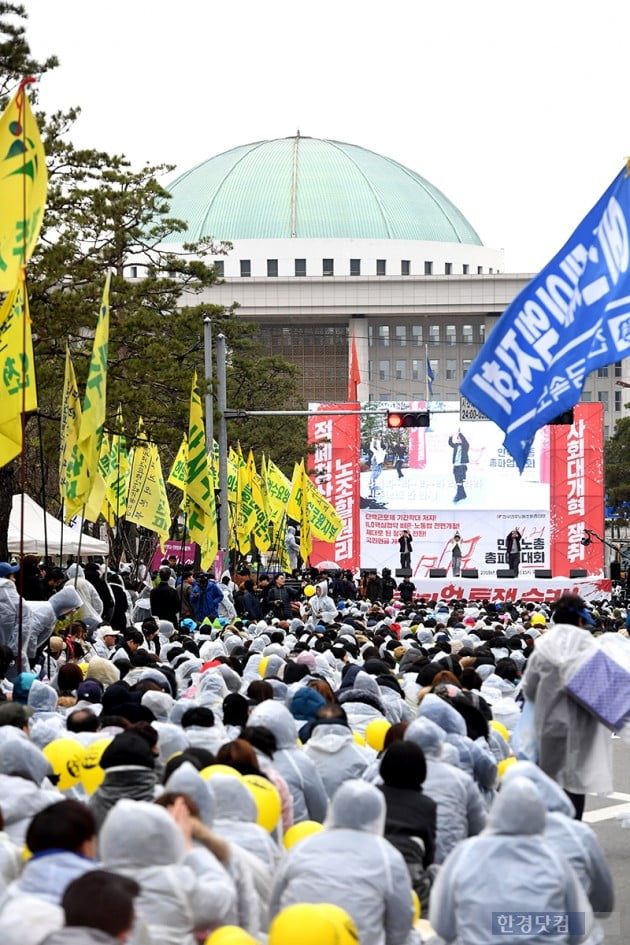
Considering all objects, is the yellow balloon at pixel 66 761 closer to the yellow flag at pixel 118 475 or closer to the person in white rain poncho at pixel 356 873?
the person in white rain poncho at pixel 356 873

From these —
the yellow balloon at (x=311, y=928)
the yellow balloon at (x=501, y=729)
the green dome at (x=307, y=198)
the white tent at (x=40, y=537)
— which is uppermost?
the green dome at (x=307, y=198)

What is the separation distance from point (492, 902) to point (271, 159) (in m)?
111

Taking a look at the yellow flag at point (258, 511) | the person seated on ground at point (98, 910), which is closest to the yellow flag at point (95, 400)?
the person seated on ground at point (98, 910)

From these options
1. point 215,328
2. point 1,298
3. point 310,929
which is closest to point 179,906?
point 310,929

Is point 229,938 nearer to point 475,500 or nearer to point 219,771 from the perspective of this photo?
point 219,771

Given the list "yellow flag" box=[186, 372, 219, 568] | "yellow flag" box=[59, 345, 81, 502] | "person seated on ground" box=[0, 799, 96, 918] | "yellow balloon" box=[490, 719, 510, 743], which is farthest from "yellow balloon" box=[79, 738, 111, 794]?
"yellow flag" box=[186, 372, 219, 568]

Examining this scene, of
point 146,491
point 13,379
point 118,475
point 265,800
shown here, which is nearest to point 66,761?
point 265,800

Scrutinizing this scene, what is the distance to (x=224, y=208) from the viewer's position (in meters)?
109

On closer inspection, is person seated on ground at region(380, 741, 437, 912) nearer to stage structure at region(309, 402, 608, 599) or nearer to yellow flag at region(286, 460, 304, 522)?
yellow flag at region(286, 460, 304, 522)

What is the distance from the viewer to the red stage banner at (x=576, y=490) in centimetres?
5038

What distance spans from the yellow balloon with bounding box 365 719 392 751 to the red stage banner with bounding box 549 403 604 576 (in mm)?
41649

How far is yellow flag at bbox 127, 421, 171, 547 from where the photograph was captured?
23859 mm

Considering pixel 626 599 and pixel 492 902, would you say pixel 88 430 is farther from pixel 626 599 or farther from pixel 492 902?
pixel 626 599

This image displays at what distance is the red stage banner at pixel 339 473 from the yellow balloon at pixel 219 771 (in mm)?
44024
